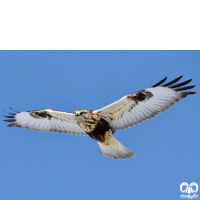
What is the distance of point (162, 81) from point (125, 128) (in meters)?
1.79

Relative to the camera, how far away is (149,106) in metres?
7.38

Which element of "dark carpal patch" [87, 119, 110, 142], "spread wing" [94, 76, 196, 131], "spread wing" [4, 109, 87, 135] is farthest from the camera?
"spread wing" [4, 109, 87, 135]

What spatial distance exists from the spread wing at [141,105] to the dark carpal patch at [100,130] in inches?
5.7

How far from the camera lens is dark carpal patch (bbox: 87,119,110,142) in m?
7.53

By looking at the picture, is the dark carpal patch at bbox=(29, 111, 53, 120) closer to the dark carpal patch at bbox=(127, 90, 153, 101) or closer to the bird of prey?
the bird of prey

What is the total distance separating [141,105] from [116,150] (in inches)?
59.5

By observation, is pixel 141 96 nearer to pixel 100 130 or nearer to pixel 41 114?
pixel 100 130

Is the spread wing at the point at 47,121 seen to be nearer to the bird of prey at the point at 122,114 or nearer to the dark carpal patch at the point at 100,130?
the bird of prey at the point at 122,114

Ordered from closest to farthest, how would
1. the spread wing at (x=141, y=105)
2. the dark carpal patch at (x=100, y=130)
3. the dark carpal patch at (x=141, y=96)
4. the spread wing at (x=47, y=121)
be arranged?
the spread wing at (x=141, y=105), the dark carpal patch at (x=141, y=96), the dark carpal patch at (x=100, y=130), the spread wing at (x=47, y=121)

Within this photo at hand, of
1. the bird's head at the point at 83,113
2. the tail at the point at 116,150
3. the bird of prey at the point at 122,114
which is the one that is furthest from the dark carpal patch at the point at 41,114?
the tail at the point at 116,150

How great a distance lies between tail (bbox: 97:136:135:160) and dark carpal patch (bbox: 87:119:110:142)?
0.32 m

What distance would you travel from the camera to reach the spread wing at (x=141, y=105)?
6969mm

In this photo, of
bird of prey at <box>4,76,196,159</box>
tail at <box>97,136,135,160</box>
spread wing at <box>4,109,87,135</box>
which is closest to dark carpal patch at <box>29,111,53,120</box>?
spread wing at <box>4,109,87,135</box>

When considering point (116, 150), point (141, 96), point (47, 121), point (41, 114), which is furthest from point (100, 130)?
point (41, 114)
